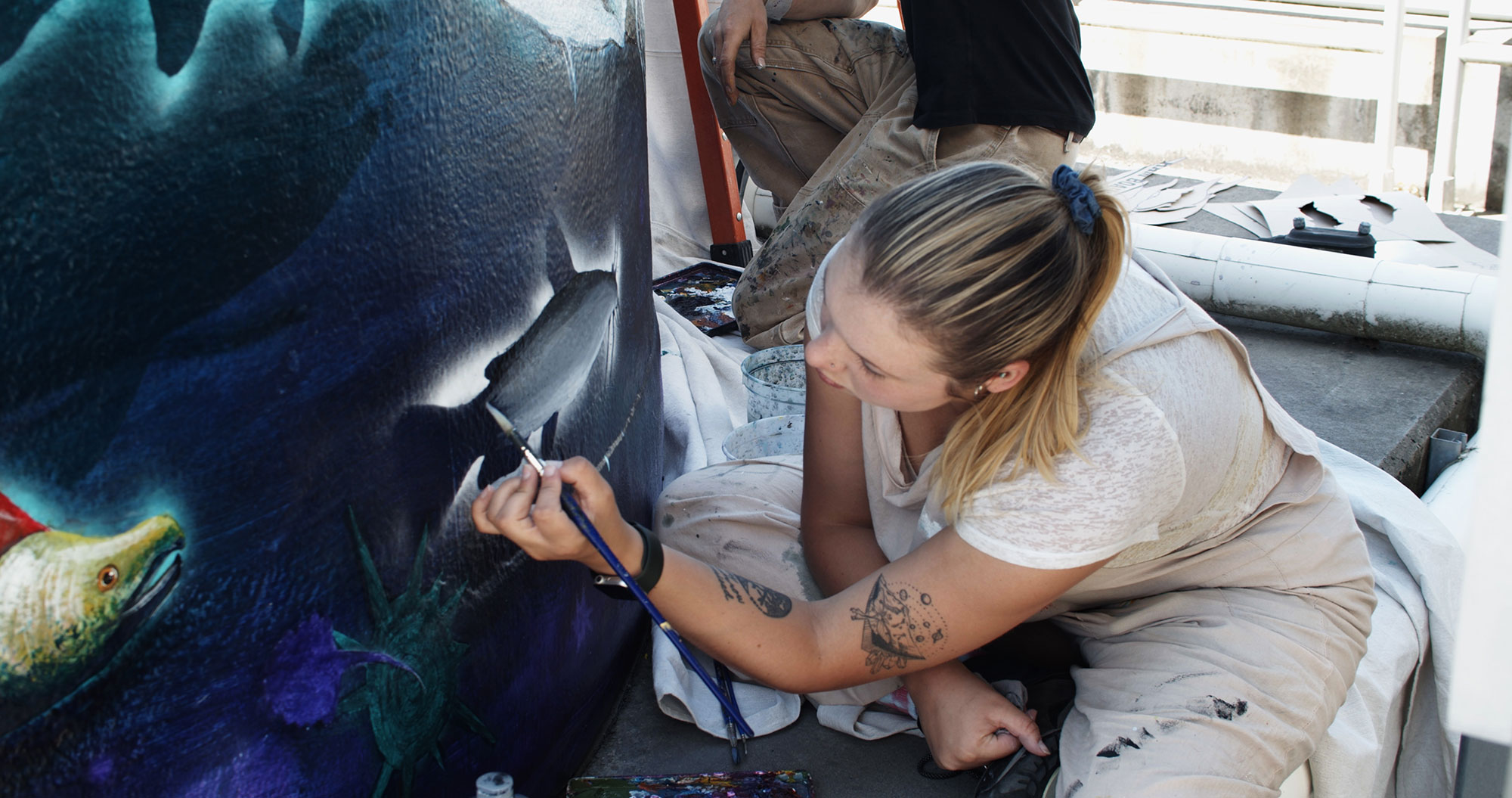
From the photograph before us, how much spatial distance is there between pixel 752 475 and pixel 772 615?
0.70 metres

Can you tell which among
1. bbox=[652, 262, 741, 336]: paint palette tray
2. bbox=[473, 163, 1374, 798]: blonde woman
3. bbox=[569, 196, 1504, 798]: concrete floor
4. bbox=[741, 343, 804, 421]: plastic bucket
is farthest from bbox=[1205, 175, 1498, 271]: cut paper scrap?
bbox=[473, 163, 1374, 798]: blonde woman

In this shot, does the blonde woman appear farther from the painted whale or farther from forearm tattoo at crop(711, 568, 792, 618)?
the painted whale

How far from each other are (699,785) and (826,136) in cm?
213

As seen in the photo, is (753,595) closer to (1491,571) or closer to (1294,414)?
(1491,571)

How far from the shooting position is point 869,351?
4.59ft

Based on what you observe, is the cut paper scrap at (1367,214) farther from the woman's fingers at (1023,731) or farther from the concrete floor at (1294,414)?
the woman's fingers at (1023,731)

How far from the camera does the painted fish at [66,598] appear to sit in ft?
3.13

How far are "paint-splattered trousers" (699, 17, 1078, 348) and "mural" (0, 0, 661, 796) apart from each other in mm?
1399

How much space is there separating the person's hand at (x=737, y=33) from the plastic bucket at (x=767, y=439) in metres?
1.08

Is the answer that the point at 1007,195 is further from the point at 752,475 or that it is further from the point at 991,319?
the point at 752,475

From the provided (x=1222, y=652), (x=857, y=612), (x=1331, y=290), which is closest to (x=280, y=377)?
(x=857, y=612)

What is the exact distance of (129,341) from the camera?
1003 millimetres

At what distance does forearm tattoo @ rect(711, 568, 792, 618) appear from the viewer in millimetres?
1530

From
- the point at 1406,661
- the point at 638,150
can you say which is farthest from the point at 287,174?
the point at 1406,661
